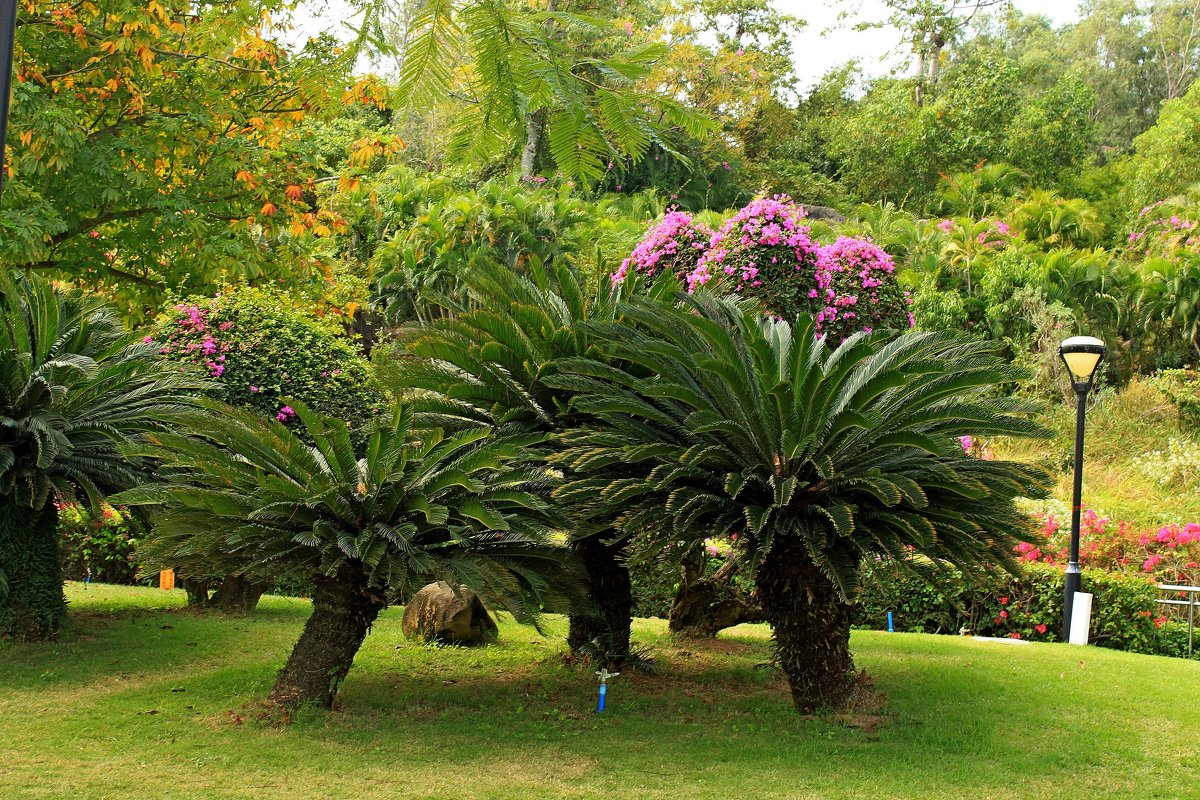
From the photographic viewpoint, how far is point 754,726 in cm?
810

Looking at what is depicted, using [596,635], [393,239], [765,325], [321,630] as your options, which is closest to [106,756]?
[321,630]

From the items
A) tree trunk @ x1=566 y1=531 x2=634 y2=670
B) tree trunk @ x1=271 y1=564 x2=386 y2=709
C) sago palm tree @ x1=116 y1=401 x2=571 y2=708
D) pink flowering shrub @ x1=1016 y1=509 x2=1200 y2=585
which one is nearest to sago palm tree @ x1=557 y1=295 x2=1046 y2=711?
sago palm tree @ x1=116 y1=401 x2=571 y2=708

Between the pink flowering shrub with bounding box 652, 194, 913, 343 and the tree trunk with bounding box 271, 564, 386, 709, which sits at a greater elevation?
the pink flowering shrub with bounding box 652, 194, 913, 343

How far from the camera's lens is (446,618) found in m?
10.5

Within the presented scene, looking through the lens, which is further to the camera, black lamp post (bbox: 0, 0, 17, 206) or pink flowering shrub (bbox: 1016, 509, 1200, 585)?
pink flowering shrub (bbox: 1016, 509, 1200, 585)

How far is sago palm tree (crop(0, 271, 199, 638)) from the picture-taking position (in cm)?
906

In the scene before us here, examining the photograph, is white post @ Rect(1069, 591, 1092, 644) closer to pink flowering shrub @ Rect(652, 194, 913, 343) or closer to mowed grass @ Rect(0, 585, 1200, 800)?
mowed grass @ Rect(0, 585, 1200, 800)

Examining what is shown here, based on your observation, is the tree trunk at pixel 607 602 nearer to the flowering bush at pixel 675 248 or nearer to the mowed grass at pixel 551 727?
the mowed grass at pixel 551 727

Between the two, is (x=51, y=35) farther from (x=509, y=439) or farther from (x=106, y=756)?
(x=106, y=756)

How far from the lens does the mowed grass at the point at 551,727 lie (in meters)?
6.77

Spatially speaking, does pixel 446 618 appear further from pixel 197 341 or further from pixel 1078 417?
pixel 1078 417

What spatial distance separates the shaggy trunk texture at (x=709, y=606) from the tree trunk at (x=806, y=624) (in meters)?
2.00

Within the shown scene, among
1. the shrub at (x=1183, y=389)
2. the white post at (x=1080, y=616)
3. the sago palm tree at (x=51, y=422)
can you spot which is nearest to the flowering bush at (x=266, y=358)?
the sago palm tree at (x=51, y=422)

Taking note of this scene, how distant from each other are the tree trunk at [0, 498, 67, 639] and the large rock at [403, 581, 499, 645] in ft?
9.86
